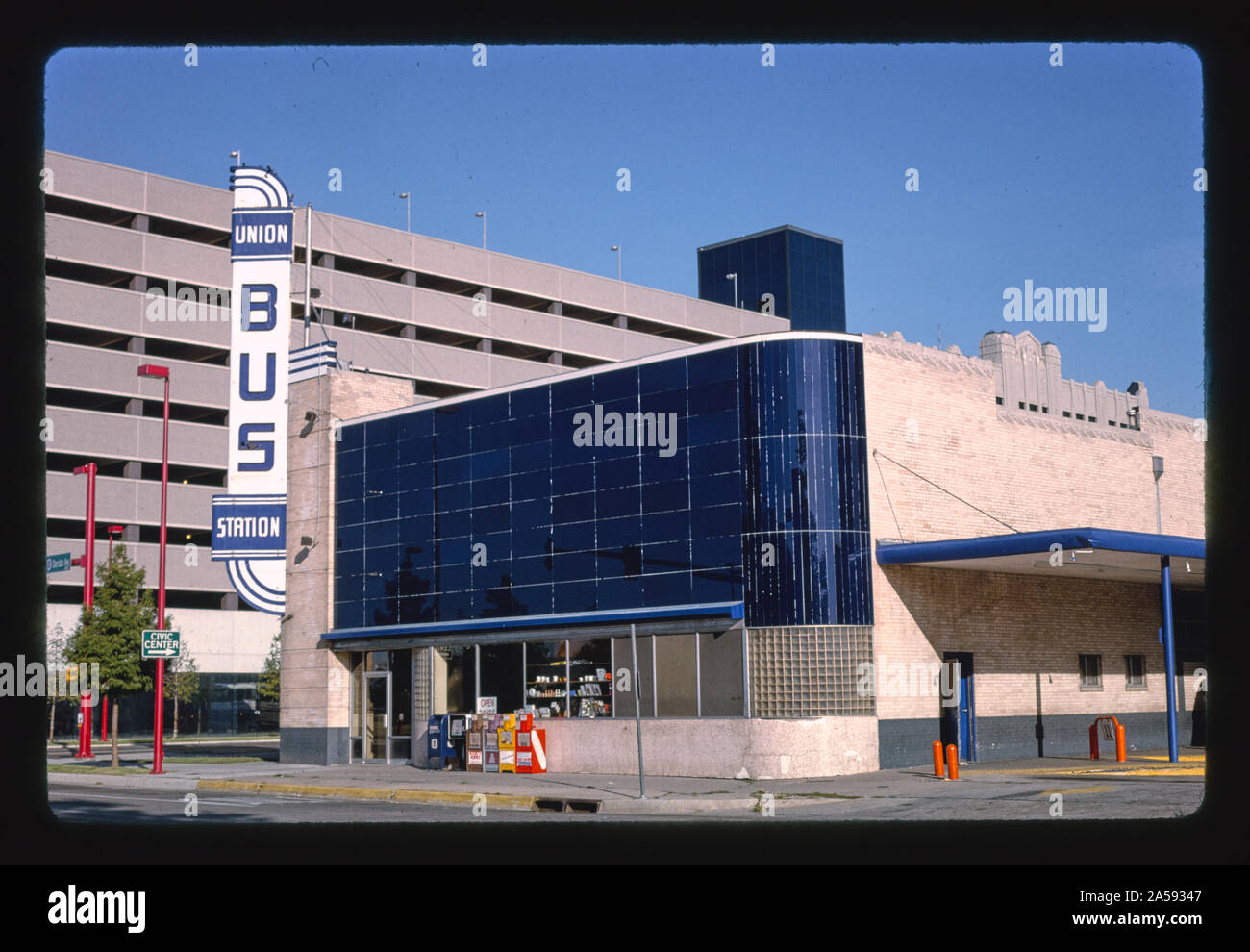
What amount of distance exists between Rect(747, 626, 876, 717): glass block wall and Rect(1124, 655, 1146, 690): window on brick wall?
36.1 feet

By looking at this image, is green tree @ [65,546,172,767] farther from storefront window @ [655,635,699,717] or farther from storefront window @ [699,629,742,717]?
storefront window @ [699,629,742,717]

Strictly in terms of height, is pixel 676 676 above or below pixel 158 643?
below

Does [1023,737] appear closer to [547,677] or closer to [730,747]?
[730,747]

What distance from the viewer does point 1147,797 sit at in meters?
18.4

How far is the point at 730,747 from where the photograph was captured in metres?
25.5

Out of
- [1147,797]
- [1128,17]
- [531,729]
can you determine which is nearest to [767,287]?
[531,729]

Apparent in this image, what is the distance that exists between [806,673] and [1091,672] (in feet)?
34.8

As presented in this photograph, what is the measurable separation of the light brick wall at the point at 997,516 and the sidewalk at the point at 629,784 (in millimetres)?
2128

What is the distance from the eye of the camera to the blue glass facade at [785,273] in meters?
136

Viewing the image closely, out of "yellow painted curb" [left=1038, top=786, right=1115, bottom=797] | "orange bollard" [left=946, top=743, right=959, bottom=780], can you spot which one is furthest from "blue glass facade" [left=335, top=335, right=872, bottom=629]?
"yellow painted curb" [left=1038, top=786, right=1115, bottom=797]

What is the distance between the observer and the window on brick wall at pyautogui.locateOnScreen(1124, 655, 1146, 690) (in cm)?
3341

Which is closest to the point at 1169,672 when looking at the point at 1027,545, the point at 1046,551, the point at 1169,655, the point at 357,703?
the point at 1169,655
